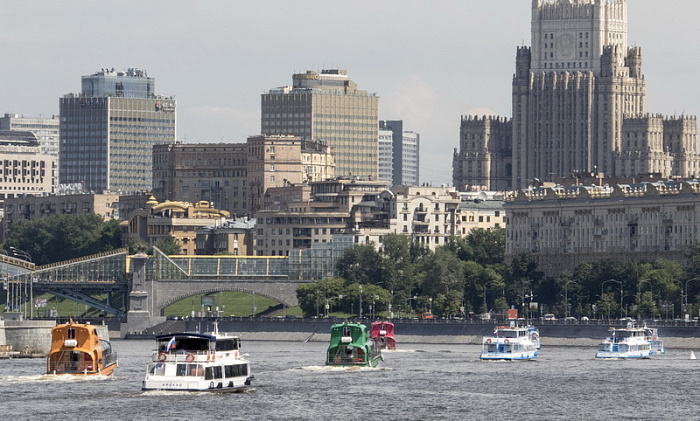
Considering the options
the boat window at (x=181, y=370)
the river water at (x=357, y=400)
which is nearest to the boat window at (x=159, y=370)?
the boat window at (x=181, y=370)

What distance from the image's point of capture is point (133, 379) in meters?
198

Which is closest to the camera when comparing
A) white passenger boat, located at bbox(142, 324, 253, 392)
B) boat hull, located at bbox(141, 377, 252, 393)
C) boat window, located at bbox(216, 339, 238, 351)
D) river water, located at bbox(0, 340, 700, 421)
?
river water, located at bbox(0, 340, 700, 421)

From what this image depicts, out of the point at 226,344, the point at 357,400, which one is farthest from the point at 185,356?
the point at 357,400

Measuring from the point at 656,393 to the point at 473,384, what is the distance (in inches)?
651

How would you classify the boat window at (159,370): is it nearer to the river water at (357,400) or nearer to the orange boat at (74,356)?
the river water at (357,400)

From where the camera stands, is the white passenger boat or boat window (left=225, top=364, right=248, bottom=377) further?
boat window (left=225, top=364, right=248, bottom=377)

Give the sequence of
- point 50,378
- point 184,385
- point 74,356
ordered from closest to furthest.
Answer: point 184,385, point 50,378, point 74,356

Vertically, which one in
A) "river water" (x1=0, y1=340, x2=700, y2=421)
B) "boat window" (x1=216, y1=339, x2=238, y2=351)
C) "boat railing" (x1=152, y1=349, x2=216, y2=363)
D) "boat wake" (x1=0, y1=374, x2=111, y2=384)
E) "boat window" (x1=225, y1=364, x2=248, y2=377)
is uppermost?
"boat window" (x1=216, y1=339, x2=238, y2=351)

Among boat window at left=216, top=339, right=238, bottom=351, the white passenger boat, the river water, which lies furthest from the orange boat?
boat window at left=216, top=339, right=238, bottom=351

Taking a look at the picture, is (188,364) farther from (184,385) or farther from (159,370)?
(159,370)

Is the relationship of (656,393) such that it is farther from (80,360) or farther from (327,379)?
(80,360)

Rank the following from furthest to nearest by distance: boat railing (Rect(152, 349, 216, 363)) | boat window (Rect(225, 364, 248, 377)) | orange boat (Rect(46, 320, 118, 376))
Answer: orange boat (Rect(46, 320, 118, 376)), boat window (Rect(225, 364, 248, 377)), boat railing (Rect(152, 349, 216, 363))

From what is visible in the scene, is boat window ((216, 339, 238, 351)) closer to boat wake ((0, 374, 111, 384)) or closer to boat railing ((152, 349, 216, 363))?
boat railing ((152, 349, 216, 363))

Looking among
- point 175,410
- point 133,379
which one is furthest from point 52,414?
point 133,379
